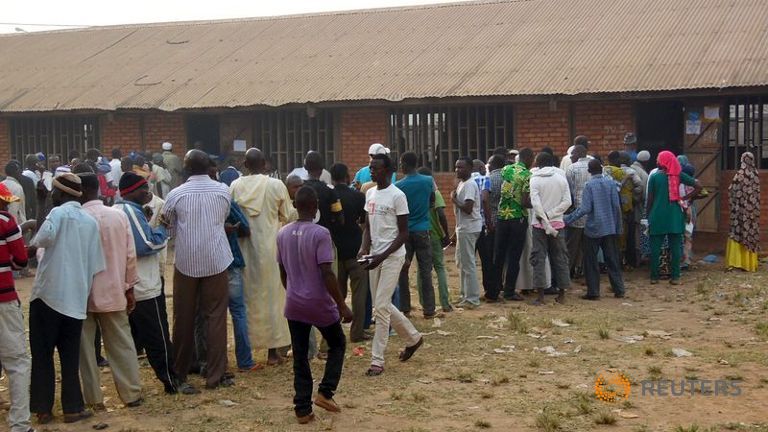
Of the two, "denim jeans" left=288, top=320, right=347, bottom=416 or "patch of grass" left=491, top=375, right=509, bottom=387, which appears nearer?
"denim jeans" left=288, top=320, right=347, bottom=416

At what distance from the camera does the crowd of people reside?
21.5ft

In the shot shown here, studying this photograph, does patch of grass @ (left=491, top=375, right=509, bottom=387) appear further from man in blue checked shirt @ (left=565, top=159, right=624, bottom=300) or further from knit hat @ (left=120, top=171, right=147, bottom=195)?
man in blue checked shirt @ (left=565, top=159, right=624, bottom=300)

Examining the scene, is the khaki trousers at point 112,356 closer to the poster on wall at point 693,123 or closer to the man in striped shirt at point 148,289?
the man in striped shirt at point 148,289

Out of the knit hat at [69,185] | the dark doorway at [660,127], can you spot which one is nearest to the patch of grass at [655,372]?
the knit hat at [69,185]

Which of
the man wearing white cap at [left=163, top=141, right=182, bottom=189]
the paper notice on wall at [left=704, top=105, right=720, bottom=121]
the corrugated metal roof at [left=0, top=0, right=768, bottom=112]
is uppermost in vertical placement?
the corrugated metal roof at [left=0, top=0, right=768, bottom=112]

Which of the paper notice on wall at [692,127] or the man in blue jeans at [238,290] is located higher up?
the paper notice on wall at [692,127]

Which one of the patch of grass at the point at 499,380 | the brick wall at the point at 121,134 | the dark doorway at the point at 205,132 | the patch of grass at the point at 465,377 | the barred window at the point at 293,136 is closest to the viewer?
the patch of grass at the point at 499,380

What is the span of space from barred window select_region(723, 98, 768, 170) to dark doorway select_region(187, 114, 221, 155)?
9548 millimetres

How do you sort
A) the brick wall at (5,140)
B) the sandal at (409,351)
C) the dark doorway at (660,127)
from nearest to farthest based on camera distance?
the sandal at (409,351) < the dark doorway at (660,127) < the brick wall at (5,140)

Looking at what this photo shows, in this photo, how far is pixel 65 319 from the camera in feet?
21.7

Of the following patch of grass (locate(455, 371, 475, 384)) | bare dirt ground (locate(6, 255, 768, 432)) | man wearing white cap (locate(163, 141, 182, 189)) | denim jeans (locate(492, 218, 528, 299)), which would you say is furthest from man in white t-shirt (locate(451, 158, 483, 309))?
man wearing white cap (locate(163, 141, 182, 189))

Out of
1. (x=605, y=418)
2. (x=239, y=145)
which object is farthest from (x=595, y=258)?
(x=239, y=145)

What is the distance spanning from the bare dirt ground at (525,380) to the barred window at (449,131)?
20.2 ft

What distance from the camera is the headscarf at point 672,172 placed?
40.6 ft
